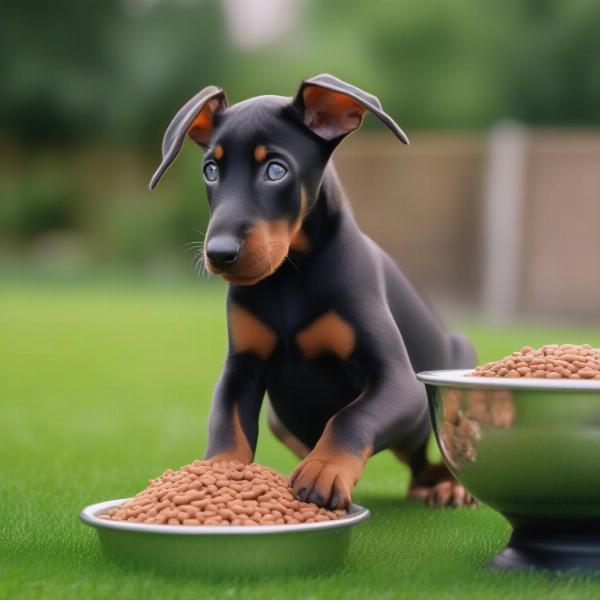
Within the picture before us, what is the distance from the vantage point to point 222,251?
2.71 meters

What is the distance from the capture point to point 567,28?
22.5 meters

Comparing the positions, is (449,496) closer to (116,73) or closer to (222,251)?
(222,251)

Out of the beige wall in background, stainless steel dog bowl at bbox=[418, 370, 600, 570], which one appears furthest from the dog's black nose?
the beige wall in background

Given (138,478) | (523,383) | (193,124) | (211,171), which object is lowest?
(138,478)

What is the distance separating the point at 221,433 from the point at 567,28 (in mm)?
20884

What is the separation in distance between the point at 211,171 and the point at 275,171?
18 centimetres

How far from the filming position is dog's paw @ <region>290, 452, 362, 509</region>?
8.79 feet

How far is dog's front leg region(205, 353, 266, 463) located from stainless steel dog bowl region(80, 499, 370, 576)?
472 millimetres

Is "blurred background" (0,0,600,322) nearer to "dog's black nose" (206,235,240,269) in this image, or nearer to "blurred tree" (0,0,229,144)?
"blurred tree" (0,0,229,144)

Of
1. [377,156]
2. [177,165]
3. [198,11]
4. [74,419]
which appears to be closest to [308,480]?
[74,419]

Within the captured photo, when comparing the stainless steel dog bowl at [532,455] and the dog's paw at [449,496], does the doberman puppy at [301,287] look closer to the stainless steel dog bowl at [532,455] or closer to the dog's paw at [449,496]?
the stainless steel dog bowl at [532,455]

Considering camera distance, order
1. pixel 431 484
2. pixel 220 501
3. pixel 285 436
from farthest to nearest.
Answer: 1. pixel 431 484
2. pixel 285 436
3. pixel 220 501

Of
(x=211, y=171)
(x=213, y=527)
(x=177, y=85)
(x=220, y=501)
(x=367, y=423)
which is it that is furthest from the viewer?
(x=177, y=85)

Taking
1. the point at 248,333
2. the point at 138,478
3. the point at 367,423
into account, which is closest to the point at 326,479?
the point at 367,423
